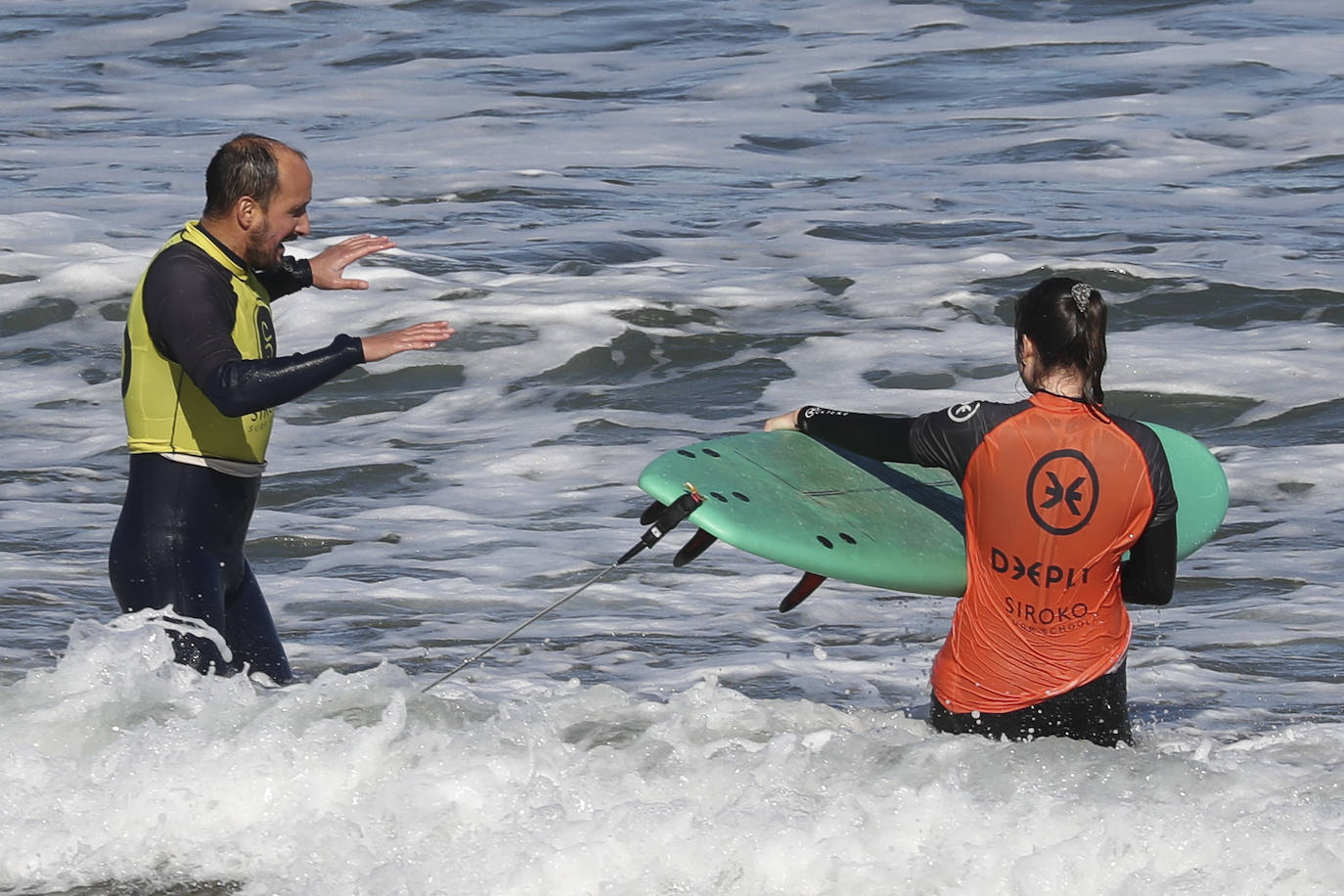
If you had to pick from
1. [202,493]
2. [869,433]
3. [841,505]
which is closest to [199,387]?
[202,493]

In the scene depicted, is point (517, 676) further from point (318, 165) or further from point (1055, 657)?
point (318, 165)

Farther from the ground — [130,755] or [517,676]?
[130,755]

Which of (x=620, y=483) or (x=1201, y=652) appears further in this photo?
(x=620, y=483)

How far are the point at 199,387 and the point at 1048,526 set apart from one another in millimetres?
1770

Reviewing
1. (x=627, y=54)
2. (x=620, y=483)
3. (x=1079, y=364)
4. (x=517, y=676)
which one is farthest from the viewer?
(x=627, y=54)

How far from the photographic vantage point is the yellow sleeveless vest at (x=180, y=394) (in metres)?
3.88

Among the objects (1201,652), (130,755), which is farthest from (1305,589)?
(130,755)

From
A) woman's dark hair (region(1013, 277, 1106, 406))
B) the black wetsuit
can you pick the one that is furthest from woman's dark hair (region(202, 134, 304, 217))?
woman's dark hair (region(1013, 277, 1106, 406))

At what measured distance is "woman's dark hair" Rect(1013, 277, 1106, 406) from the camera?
3.38 meters

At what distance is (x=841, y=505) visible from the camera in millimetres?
4328

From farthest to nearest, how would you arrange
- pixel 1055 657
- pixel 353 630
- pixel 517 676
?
pixel 353 630 → pixel 517 676 → pixel 1055 657

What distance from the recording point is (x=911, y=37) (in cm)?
1830

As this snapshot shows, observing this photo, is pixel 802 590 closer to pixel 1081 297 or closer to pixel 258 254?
pixel 1081 297

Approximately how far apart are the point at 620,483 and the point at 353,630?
211cm
